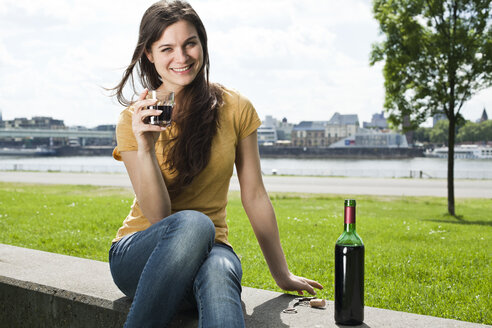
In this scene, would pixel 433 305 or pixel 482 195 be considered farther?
pixel 482 195

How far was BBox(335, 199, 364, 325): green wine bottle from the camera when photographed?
1.87 metres

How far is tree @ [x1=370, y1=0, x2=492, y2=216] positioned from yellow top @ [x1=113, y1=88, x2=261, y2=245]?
952 cm

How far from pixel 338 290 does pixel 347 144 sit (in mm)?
99075

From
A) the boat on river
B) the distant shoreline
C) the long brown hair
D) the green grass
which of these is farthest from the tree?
Answer: the boat on river

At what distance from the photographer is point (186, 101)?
2.44 meters

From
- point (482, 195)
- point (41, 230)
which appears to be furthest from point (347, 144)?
point (41, 230)

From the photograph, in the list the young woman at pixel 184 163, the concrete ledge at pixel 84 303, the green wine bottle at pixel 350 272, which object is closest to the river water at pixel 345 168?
the concrete ledge at pixel 84 303

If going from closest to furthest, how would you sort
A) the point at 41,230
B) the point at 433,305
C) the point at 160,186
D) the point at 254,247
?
A: the point at 160,186
the point at 433,305
the point at 254,247
the point at 41,230

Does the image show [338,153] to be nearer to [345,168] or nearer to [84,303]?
[345,168]

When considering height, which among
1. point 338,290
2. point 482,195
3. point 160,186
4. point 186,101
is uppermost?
point 186,101

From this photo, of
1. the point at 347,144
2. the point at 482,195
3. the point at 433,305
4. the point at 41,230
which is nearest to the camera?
the point at 433,305

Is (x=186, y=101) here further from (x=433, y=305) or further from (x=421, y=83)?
(x=421, y=83)

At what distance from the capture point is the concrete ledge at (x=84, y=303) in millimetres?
2080

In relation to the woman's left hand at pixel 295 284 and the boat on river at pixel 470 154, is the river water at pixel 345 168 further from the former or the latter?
the boat on river at pixel 470 154
